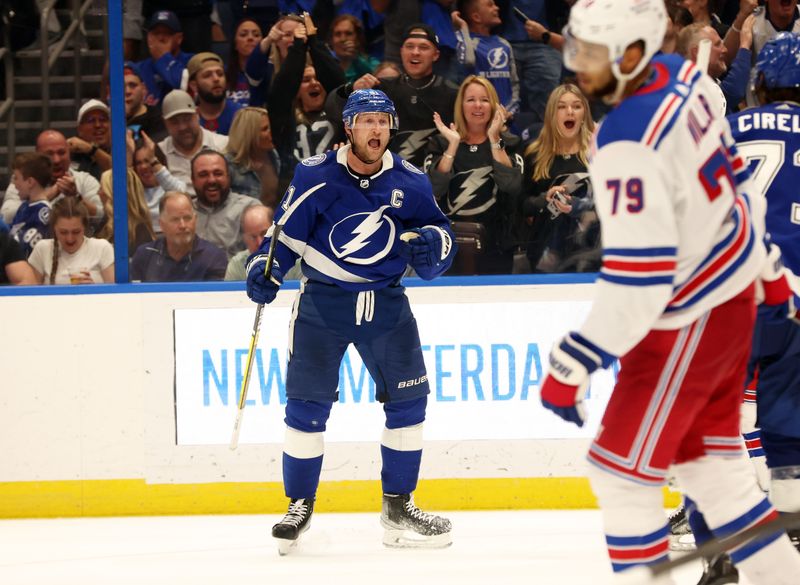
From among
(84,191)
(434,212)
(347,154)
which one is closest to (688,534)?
(434,212)

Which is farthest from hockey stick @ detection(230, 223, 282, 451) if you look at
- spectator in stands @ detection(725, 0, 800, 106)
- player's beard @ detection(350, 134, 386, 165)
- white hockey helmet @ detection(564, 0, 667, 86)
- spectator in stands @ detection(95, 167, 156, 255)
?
spectator in stands @ detection(725, 0, 800, 106)

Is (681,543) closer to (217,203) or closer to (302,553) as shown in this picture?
(302,553)

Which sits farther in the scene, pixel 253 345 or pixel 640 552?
pixel 253 345

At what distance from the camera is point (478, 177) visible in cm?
483

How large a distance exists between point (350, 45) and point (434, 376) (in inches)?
61.7

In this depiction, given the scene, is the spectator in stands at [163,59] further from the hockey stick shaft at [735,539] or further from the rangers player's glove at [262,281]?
Result: the hockey stick shaft at [735,539]

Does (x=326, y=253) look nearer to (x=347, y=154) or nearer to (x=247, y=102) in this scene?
(x=347, y=154)

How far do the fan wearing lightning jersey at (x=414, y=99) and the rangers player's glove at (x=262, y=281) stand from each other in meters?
1.21

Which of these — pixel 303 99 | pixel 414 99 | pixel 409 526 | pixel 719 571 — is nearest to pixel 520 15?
pixel 414 99

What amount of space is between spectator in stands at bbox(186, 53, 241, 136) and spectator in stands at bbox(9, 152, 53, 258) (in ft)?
2.27

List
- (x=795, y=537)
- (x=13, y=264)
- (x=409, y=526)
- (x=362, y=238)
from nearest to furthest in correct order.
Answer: (x=795, y=537) < (x=362, y=238) < (x=409, y=526) < (x=13, y=264)

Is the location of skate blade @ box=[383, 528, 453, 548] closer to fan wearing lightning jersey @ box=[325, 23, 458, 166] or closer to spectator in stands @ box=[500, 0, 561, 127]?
fan wearing lightning jersey @ box=[325, 23, 458, 166]

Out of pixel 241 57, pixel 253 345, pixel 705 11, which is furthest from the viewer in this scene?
pixel 241 57

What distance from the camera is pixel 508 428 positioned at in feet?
15.0
